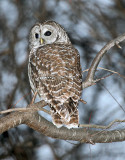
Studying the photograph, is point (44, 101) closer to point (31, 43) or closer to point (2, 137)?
point (31, 43)

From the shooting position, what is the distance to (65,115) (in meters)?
2.97

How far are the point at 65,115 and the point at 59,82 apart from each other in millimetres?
347

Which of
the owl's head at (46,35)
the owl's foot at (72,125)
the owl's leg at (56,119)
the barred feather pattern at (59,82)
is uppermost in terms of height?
the owl's head at (46,35)

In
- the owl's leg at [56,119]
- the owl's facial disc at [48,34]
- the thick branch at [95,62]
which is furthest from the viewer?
the owl's facial disc at [48,34]

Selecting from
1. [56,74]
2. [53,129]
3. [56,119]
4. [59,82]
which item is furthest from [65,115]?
[56,74]

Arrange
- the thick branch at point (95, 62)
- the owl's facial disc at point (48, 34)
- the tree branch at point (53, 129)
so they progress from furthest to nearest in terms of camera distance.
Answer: the owl's facial disc at point (48, 34) < the thick branch at point (95, 62) < the tree branch at point (53, 129)

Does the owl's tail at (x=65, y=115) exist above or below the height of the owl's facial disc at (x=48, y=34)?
below

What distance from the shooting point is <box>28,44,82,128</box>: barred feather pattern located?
2986 millimetres

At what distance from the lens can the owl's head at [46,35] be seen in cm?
417

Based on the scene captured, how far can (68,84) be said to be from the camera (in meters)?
3.06

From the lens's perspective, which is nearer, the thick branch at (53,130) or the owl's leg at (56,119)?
the thick branch at (53,130)

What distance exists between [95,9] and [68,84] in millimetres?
2716

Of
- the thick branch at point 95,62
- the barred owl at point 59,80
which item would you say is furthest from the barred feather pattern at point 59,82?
the thick branch at point 95,62

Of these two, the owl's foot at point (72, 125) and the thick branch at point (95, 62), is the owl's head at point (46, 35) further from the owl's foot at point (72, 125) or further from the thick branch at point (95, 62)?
the owl's foot at point (72, 125)
